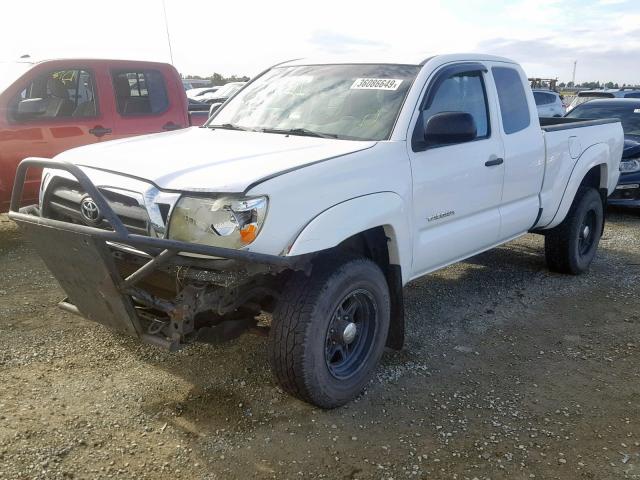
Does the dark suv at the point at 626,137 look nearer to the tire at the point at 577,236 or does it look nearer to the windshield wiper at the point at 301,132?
the tire at the point at 577,236

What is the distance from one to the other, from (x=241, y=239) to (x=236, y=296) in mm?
359

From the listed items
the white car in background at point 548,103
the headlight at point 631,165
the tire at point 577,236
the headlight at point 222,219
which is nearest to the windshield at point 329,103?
the headlight at point 222,219

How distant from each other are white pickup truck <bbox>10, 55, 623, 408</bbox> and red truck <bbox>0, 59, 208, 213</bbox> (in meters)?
2.68

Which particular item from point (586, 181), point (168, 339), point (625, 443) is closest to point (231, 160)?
point (168, 339)

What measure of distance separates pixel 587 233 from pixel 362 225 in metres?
3.73

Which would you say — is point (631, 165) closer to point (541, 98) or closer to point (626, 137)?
point (626, 137)

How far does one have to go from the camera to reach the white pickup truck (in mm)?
2789

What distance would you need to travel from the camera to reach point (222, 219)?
2.77 m

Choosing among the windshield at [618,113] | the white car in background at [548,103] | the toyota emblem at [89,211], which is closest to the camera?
the toyota emblem at [89,211]

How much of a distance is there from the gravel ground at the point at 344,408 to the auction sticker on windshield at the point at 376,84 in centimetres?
175

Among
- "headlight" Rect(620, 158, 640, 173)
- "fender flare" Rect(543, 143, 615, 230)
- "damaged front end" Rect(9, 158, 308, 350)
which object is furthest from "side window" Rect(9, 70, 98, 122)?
"headlight" Rect(620, 158, 640, 173)

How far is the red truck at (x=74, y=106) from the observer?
604cm

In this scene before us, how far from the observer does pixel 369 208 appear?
10.5ft

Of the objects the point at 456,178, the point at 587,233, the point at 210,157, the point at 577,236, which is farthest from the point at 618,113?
the point at 210,157
